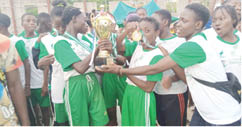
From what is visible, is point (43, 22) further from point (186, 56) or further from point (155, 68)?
point (186, 56)

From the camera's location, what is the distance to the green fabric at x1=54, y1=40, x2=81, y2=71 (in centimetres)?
193

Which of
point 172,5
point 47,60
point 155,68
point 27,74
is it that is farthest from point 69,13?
point 172,5

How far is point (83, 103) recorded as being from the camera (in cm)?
209

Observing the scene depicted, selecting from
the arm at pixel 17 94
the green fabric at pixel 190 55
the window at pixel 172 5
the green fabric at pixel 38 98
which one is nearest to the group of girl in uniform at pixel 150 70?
the green fabric at pixel 190 55

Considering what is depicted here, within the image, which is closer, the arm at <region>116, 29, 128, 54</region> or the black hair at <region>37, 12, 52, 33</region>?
the arm at <region>116, 29, 128, 54</region>

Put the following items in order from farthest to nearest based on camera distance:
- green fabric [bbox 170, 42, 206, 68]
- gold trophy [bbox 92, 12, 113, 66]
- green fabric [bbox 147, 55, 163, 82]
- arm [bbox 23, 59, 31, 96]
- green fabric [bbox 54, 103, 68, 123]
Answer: arm [bbox 23, 59, 31, 96], green fabric [bbox 54, 103, 68, 123], gold trophy [bbox 92, 12, 113, 66], green fabric [bbox 147, 55, 163, 82], green fabric [bbox 170, 42, 206, 68]

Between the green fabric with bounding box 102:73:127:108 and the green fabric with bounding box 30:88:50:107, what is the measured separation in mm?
1032

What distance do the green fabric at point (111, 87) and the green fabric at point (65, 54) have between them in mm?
840

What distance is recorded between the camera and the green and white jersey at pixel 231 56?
168 cm

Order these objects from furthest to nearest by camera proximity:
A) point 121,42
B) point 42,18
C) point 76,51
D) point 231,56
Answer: point 42,18
point 121,42
point 76,51
point 231,56

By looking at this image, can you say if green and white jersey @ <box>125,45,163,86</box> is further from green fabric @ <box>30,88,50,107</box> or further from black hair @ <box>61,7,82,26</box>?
green fabric @ <box>30,88,50,107</box>

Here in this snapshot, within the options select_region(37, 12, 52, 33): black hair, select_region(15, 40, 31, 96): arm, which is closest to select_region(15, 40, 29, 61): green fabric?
select_region(15, 40, 31, 96): arm

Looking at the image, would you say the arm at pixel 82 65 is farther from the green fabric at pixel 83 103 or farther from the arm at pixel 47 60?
the arm at pixel 47 60

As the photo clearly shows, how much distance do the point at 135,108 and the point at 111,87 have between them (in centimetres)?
76
